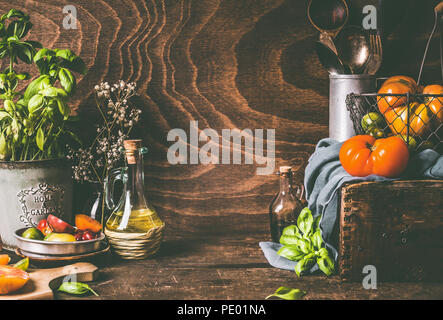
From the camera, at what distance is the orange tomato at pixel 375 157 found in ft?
3.29

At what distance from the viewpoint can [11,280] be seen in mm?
929

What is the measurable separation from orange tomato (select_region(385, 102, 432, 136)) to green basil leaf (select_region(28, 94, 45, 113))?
2.65ft

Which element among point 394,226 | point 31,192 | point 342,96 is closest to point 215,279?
point 394,226

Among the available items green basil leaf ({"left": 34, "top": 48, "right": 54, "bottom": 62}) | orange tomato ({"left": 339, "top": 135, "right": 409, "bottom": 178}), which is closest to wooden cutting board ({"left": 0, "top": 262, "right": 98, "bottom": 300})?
green basil leaf ({"left": 34, "top": 48, "right": 54, "bottom": 62})

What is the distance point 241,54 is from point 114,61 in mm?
358

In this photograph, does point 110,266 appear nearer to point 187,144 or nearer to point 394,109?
point 187,144

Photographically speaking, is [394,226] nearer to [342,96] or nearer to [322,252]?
[322,252]

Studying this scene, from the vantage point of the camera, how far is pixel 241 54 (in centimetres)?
136

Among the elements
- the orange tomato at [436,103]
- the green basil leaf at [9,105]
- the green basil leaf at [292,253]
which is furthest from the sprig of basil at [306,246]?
the green basil leaf at [9,105]

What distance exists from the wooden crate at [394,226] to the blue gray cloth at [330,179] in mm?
37

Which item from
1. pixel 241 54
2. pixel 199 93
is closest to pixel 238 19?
pixel 241 54

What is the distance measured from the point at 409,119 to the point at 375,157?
6.9 inches

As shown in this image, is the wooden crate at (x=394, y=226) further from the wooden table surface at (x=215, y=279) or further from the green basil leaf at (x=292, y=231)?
the green basil leaf at (x=292, y=231)
